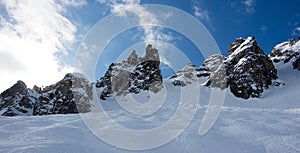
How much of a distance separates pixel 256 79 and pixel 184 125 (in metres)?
37.6

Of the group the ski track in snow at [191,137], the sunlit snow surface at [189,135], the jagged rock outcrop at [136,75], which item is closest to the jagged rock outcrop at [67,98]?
the jagged rock outcrop at [136,75]

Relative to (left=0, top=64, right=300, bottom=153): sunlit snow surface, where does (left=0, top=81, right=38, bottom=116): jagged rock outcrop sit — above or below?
above

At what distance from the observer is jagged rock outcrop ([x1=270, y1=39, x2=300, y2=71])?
52.6 meters

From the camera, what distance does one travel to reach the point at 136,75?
61812mm

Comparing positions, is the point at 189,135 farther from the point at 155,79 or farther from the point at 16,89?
the point at 16,89

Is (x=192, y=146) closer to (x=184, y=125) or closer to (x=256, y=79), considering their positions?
(x=184, y=125)

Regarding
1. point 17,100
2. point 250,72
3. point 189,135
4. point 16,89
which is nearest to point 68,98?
point 17,100

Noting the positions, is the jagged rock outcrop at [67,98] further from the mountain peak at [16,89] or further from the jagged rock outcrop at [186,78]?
the mountain peak at [16,89]

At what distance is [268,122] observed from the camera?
43.1ft

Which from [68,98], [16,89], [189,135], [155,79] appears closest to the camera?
[189,135]

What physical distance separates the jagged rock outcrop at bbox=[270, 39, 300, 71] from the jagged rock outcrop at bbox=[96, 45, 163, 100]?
29.2m

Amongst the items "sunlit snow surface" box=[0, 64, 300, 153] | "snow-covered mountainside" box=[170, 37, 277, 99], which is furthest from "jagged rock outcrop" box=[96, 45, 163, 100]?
"sunlit snow surface" box=[0, 64, 300, 153]

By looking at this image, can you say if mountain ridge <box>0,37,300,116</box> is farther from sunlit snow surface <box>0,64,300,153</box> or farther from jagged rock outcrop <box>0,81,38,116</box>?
sunlit snow surface <box>0,64,300,153</box>

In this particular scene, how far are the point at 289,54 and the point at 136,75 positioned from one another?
3687cm
